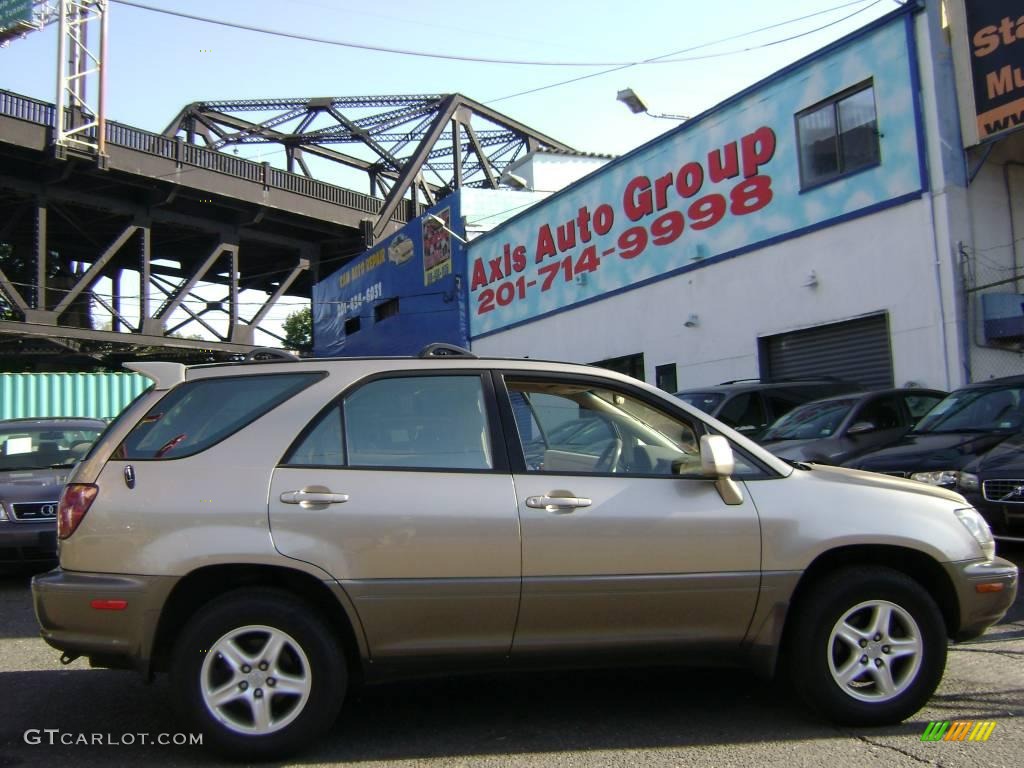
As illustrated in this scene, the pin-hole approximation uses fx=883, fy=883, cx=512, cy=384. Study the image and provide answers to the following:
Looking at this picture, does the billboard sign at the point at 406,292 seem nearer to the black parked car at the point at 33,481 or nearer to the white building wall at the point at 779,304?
Answer: the white building wall at the point at 779,304

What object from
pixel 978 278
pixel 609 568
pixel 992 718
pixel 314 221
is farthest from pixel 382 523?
pixel 314 221

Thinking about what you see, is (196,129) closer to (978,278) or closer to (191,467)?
(978,278)

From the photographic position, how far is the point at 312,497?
143 inches

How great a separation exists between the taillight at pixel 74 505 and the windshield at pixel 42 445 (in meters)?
5.23

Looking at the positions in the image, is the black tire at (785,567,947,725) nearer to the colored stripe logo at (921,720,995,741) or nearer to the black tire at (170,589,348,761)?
the colored stripe logo at (921,720,995,741)

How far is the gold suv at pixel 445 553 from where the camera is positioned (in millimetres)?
3545

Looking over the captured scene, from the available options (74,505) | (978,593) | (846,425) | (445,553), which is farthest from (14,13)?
(978,593)

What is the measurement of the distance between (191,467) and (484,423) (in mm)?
1253

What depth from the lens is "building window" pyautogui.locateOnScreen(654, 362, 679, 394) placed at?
1758 centimetres

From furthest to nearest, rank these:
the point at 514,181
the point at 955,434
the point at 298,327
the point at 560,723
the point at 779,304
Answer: the point at 298,327 → the point at 514,181 → the point at 779,304 → the point at 955,434 → the point at 560,723

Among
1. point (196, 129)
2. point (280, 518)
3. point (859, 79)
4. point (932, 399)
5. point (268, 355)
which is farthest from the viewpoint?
point (196, 129)

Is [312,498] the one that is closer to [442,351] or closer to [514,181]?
[442,351]

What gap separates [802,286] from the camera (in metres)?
14.4

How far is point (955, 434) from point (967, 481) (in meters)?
1.30
